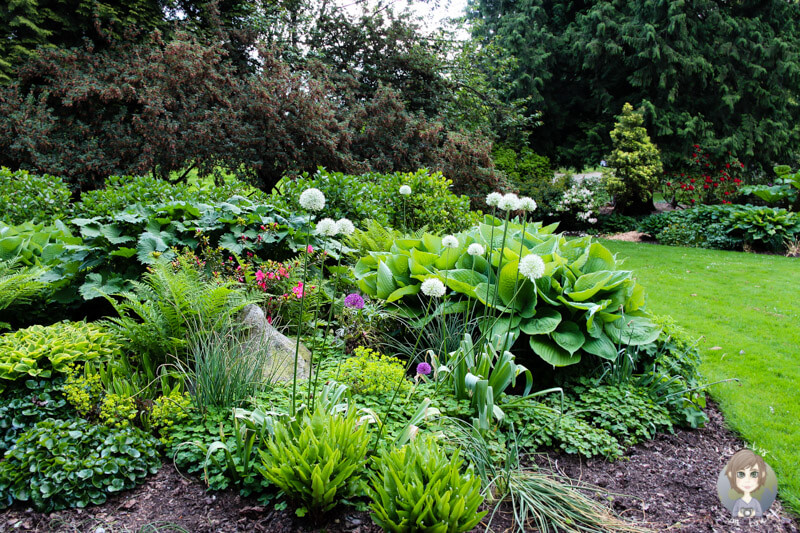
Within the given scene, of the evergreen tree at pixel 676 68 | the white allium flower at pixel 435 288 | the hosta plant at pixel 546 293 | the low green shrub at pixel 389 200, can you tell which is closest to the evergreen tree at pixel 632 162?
the evergreen tree at pixel 676 68

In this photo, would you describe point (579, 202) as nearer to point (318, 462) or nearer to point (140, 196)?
point (140, 196)

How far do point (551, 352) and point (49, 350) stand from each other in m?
2.86

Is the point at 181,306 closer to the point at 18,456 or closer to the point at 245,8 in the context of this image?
the point at 18,456

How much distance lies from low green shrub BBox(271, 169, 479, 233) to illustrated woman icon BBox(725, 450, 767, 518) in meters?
3.58

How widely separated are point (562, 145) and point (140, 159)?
14055 millimetres

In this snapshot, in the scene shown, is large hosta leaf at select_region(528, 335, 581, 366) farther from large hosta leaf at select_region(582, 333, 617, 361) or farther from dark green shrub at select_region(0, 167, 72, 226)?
dark green shrub at select_region(0, 167, 72, 226)

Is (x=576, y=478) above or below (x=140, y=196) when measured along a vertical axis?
below

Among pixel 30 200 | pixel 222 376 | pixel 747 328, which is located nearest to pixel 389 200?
pixel 222 376

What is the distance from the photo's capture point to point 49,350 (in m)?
2.35

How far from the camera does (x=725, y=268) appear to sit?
26.6 ft

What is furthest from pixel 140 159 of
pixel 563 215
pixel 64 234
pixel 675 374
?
pixel 563 215

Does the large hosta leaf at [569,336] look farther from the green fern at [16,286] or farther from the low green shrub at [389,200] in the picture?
the green fern at [16,286]

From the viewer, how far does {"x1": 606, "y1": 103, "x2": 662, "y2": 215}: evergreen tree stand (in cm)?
1304

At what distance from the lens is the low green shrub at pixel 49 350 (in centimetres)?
223
